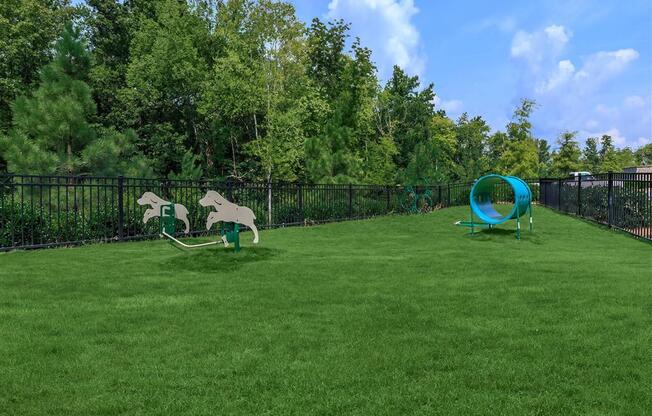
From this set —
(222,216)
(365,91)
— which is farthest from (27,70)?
(222,216)

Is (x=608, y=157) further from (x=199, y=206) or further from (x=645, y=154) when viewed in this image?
(x=199, y=206)

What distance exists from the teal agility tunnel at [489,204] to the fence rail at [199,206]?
109 inches

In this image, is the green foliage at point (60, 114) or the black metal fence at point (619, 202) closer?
the black metal fence at point (619, 202)

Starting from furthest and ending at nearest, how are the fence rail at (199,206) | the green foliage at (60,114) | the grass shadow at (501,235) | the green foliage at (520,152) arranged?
the green foliage at (520,152)
the green foliage at (60,114)
the grass shadow at (501,235)
the fence rail at (199,206)

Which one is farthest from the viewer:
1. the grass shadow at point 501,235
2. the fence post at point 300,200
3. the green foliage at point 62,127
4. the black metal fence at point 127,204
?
the fence post at point 300,200

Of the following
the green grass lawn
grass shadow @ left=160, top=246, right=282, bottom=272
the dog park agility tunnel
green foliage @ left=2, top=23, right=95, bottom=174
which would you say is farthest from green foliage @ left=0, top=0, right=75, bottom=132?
the green grass lawn

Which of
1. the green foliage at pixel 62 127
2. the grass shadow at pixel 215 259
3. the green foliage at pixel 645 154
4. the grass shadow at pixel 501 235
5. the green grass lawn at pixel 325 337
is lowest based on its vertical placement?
the green grass lawn at pixel 325 337

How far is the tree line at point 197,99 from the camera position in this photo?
649 inches

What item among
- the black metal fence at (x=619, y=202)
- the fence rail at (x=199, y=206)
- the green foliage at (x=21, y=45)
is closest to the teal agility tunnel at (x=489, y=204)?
the black metal fence at (x=619, y=202)

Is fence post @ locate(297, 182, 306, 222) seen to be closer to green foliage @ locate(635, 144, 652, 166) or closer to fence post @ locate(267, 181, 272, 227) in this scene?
fence post @ locate(267, 181, 272, 227)

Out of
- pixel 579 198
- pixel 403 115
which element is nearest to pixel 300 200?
pixel 579 198

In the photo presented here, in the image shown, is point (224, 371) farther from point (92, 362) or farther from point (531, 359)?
point (531, 359)

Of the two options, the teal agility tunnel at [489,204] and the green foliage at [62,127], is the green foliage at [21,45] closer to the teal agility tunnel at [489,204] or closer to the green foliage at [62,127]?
the green foliage at [62,127]

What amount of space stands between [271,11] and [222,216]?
745 inches
